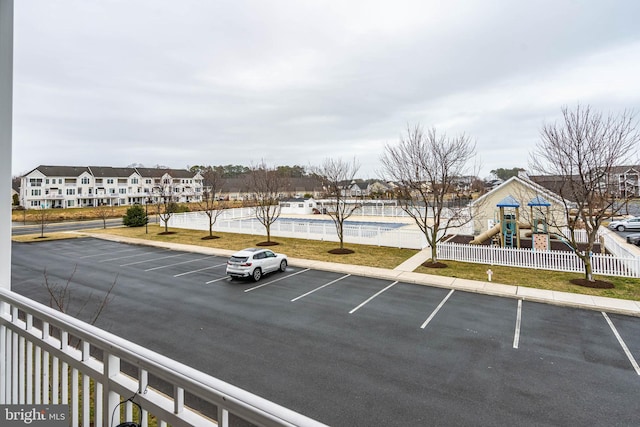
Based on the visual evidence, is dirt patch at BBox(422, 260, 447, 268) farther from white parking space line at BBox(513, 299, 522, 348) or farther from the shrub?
the shrub

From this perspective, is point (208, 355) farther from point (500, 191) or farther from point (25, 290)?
point (500, 191)

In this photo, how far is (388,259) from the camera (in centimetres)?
1873

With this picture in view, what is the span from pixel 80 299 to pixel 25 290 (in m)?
3.53

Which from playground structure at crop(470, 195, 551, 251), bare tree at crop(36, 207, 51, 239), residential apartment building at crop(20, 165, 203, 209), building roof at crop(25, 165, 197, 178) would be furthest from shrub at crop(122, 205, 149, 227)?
playground structure at crop(470, 195, 551, 251)

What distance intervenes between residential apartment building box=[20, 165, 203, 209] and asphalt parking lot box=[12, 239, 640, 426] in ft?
169

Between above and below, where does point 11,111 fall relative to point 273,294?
above

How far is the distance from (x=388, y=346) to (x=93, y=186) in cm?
8044

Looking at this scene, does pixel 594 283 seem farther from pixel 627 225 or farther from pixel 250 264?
pixel 627 225

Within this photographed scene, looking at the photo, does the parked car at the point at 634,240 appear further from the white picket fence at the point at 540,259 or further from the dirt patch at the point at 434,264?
the dirt patch at the point at 434,264

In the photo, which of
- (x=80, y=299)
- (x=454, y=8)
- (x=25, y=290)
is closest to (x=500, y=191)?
(x=454, y=8)

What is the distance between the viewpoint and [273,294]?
41.3 feet

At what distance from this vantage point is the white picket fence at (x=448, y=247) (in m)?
14.8

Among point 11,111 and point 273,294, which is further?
point 273,294

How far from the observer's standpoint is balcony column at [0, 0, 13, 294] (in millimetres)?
2992
